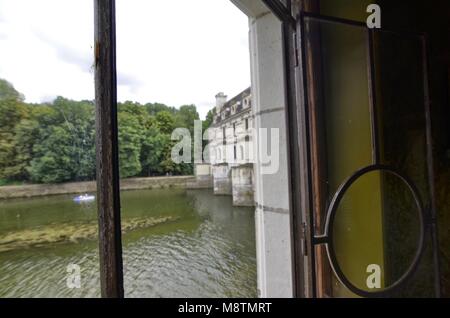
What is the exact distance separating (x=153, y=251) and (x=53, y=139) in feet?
13.7

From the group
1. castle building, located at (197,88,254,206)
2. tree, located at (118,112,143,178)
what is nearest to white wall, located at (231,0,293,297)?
tree, located at (118,112,143,178)

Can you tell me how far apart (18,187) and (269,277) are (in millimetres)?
1123

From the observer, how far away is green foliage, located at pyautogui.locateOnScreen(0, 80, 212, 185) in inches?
31.1

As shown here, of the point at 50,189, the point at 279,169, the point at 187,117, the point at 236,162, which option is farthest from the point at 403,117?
the point at 236,162

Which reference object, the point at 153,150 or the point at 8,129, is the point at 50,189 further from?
the point at 153,150

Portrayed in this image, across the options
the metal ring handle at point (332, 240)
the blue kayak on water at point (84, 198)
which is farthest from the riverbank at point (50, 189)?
the metal ring handle at point (332, 240)

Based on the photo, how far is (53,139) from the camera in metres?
0.86

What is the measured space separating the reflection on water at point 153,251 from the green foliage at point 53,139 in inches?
5.7

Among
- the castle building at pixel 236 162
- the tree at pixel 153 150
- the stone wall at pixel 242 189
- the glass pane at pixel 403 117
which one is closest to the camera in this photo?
the tree at pixel 153 150

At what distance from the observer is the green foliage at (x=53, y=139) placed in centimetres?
79

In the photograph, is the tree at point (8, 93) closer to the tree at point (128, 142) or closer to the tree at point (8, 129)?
the tree at point (8, 129)

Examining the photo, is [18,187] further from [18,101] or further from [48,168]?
[18,101]

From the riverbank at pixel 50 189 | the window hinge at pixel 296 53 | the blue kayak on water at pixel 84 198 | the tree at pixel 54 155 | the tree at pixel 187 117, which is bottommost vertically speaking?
the blue kayak on water at pixel 84 198
